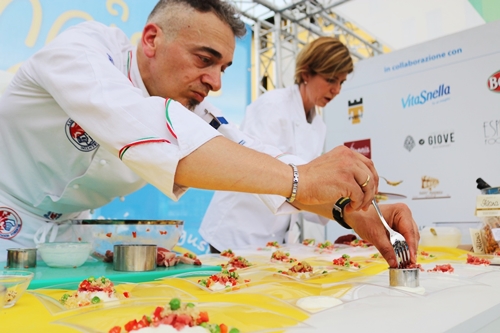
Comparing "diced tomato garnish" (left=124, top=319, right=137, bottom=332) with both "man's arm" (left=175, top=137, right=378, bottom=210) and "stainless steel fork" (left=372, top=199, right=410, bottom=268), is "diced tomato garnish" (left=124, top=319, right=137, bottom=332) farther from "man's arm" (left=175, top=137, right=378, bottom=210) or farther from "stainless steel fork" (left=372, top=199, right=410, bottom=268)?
"stainless steel fork" (left=372, top=199, right=410, bottom=268)

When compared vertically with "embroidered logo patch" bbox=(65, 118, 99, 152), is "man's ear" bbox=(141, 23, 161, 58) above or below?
above

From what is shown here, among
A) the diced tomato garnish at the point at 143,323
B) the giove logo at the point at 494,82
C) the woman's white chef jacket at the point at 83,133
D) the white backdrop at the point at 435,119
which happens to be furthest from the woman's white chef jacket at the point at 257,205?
the diced tomato garnish at the point at 143,323

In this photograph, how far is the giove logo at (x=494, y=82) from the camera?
2.79 metres

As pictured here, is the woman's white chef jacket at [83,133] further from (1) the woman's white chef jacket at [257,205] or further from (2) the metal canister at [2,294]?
(1) the woman's white chef jacket at [257,205]

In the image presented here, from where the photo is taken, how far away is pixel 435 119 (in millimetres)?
3086

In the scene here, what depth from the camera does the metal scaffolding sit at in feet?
13.4

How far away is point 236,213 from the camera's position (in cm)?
222

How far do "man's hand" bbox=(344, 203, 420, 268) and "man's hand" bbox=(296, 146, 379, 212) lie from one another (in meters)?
0.23

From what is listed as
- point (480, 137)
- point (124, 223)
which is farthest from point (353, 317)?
point (480, 137)

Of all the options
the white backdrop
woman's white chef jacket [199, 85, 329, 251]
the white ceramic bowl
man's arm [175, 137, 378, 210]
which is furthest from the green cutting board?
the white backdrop

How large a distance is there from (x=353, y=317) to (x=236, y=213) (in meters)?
1.67

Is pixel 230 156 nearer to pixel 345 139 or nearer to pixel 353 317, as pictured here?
pixel 353 317

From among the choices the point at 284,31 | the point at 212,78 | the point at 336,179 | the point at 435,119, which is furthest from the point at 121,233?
the point at 284,31

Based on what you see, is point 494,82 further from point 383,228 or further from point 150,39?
point 150,39
